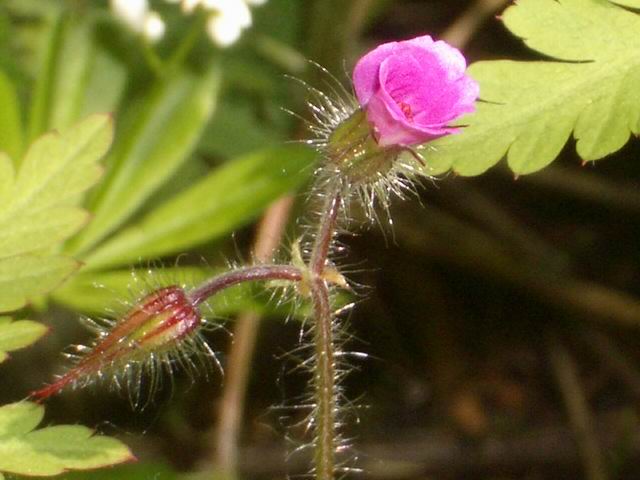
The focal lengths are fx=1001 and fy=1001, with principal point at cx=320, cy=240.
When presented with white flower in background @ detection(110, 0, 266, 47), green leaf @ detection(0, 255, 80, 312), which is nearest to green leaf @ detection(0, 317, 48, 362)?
green leaf @ detection(0, 255, 80, 312)

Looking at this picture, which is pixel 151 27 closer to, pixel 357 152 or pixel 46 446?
pixel 357 152

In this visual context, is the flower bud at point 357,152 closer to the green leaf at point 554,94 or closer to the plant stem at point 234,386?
the green leaf at point 554,94

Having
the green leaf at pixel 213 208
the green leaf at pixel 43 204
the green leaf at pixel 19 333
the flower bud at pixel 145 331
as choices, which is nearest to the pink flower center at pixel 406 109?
the flower bud at pixel 145 331

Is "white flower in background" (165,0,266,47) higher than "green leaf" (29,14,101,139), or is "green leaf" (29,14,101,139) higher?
"white flower in background" (165,0,266,47)

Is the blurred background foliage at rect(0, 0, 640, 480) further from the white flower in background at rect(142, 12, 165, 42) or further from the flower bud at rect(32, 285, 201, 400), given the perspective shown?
the flower bud at rect(32, 285, 201, 400)

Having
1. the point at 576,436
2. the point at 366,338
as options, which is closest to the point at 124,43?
the point at 366,338

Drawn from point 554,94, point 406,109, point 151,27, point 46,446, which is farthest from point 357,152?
point 151,27

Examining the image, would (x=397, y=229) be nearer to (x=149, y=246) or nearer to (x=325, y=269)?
(x=149, y=246)
